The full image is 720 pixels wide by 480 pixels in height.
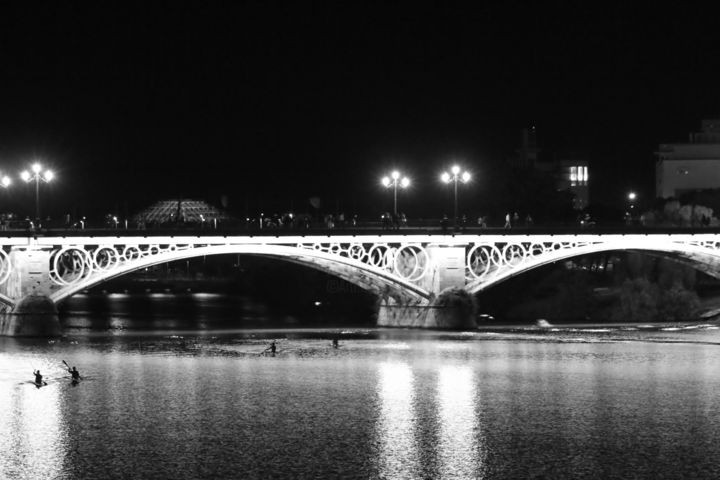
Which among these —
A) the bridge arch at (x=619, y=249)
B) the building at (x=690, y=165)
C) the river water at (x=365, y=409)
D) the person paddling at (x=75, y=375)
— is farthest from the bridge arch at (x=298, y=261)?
the building at (x=690, y=165)

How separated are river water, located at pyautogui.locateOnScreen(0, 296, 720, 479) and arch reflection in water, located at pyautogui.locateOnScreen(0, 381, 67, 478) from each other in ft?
0.28

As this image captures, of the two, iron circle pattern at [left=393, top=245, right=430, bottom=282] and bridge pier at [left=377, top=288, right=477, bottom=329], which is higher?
iron circle pattern at [left=393, top=245, right=430, bottom=282]

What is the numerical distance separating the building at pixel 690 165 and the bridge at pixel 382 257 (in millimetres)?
63155

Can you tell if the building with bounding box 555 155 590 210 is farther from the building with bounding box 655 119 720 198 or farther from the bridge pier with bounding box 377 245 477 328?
the bridge pier with bounding box 377 245 477 328

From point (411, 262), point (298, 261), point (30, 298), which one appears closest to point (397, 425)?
point (30, 298)

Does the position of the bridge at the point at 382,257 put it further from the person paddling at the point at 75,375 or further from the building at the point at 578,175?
the building at the point at 578,175

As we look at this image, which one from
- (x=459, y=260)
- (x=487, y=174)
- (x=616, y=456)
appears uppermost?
(x=487, y=174)

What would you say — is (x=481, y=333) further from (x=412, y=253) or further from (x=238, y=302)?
(x=238, y=302)

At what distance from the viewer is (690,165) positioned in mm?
152125

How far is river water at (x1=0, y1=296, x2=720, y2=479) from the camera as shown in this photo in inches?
1415

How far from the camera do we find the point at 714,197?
133 m

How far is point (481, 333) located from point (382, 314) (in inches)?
390

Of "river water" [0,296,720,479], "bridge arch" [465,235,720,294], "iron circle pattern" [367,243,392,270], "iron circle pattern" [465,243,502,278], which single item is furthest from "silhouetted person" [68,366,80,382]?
"iron circle pattern" [465,243,502,278]

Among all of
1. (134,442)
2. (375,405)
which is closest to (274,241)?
(375,405)
